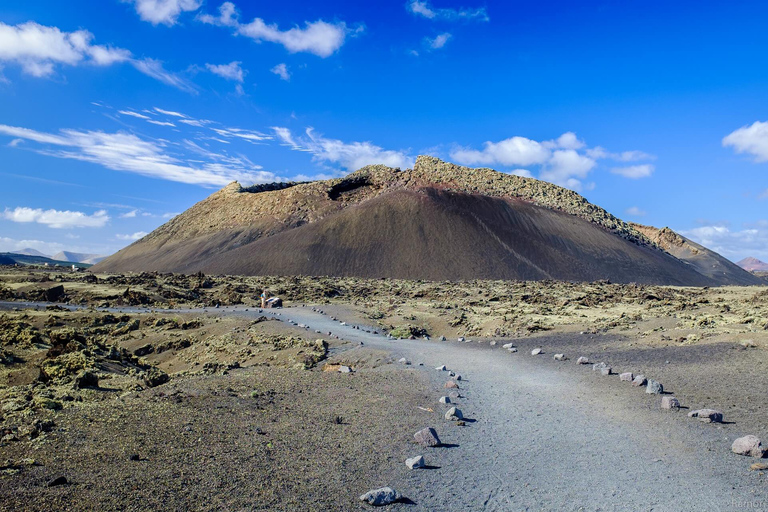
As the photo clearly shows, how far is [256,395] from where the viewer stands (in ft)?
25.9

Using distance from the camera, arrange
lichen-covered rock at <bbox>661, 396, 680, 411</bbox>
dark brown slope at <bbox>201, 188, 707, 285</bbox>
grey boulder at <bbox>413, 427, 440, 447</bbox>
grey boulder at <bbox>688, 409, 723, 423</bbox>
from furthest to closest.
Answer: dark brown slope at <bbox>201, 188, 707, 285</bbox> → lichen-covered rock at <bbox>661, 396, 680, 411</bbox> → grey boulder at <bbox>688, 409, 723, 423</bbox> → grey boulder at <bbox>413, 427, 440, 447</bbox>

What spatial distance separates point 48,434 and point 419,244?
59.9 meters

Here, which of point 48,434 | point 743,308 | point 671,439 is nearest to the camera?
point 48,434

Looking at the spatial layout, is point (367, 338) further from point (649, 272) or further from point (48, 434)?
point (649, 272)

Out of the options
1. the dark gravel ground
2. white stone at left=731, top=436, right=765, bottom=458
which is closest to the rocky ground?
the dark gravel ground

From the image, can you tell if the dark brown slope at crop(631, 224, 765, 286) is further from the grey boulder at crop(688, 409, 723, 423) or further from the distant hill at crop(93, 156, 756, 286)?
the grey boulder at crop(688, 409, 723, 423)

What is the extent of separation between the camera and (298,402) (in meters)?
7.77

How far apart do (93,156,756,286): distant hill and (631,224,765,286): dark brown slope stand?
1.12m

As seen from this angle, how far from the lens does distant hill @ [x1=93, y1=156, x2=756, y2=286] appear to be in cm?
6138

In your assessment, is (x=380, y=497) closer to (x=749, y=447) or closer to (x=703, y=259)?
(x=749, y=447)

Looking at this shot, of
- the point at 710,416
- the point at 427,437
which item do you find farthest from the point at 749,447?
the point at 427,437

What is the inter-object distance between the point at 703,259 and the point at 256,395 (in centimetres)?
11389

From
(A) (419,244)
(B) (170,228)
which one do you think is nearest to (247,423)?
(A) (419,244)

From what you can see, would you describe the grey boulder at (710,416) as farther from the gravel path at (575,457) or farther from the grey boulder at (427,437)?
the grey boulder at (427,437)
